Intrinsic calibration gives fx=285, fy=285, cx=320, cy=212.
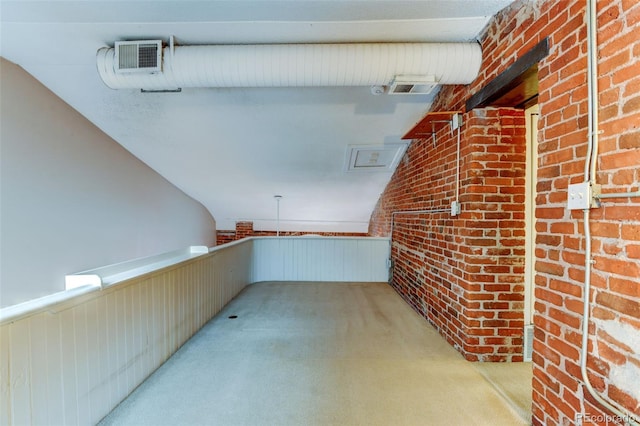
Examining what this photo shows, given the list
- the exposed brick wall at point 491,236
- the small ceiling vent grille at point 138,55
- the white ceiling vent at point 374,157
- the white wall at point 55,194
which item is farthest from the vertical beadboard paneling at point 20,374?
the white ceiling vent at point 374,157

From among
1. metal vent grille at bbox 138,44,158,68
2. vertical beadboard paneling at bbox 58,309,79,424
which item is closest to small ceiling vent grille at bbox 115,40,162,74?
metal vent grille at bbox 138,44,158,68

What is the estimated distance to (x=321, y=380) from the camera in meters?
2.04

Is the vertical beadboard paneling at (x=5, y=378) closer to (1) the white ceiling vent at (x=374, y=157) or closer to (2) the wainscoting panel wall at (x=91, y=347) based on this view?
(2) the wainscoting panel wall at (x=91, y=347)

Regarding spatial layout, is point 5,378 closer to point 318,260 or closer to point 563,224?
point 563,224

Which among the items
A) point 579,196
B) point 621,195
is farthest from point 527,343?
point 621,195

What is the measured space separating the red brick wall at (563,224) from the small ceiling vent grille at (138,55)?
2.55 meters

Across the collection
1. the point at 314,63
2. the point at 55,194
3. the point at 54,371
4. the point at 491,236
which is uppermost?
the point at 314,63

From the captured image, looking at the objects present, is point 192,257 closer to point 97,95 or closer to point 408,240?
point 97,95

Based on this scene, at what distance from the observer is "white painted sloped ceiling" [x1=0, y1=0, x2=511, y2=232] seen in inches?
78.9

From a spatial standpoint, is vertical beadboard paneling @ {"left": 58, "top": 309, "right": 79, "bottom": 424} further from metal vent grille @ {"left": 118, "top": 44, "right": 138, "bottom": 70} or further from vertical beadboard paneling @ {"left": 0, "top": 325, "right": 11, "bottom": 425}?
metal vent grille @ {"left": 118, "top": 44, "right": 138, "bottom": 70}

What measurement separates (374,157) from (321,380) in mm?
3026

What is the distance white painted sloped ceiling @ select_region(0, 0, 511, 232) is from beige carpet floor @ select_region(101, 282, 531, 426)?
2.25m

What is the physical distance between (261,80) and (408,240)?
105 inches

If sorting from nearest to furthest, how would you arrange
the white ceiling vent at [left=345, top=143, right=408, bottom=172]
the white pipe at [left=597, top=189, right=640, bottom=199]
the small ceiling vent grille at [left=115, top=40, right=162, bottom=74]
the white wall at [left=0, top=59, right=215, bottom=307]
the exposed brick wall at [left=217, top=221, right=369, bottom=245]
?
1. the white pipe at [left=597, top=189, right=640, bottom=199]
2. the small ceiling vent grille at [left=115, top=40, right=162, bottom=74]
3. the white wall at [left=0, top=59, right=215, bottom=307]
4. the white ceiling vent at [left=345, top=143, right=408, bottom=172]
5. the exposed brick wall at [left=217, top=221, right=369, bottom=245]
